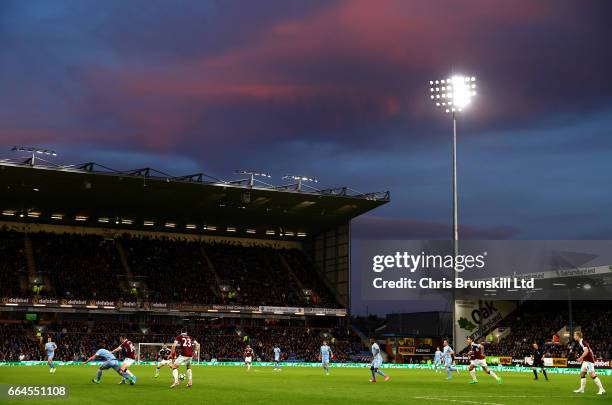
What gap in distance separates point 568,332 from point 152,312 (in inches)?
1642

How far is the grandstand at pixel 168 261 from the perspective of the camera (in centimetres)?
6944

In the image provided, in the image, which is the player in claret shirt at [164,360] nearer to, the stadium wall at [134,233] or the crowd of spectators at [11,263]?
the crowd of spectators at [11,263]

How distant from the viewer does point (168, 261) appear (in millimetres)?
82875

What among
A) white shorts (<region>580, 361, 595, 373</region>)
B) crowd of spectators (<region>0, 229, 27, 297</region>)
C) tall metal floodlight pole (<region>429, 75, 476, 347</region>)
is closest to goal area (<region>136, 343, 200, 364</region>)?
crowd of spectators (<region>0, 229, 27, 297</region>)

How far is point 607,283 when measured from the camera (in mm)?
71062

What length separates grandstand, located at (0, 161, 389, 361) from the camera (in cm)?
6944

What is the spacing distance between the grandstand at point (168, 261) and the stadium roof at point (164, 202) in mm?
171

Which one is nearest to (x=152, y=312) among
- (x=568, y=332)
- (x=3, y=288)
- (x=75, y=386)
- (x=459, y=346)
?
(x=3, y=288)

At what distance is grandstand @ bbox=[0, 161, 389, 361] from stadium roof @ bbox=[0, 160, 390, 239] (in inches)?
6.7

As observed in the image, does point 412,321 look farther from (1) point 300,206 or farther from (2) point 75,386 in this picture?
(2) point 75,386

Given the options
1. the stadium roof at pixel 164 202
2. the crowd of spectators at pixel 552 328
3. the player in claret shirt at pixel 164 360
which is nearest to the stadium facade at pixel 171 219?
the stadium roof at pixel 164 202

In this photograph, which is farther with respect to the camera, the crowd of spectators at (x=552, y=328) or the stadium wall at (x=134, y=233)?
the stadium wall at (x=134, y=233)

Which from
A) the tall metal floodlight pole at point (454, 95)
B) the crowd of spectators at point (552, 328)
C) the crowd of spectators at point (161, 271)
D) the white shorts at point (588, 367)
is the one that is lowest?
the white shorts at point (588, 367)

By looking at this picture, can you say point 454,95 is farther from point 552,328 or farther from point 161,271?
point 161,271
